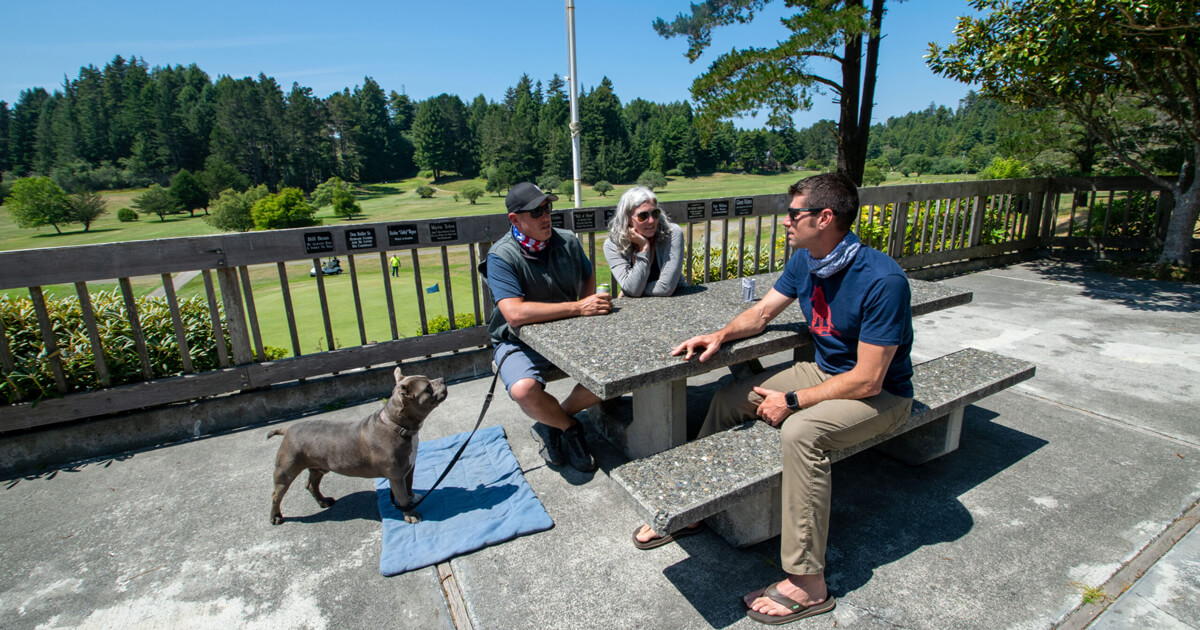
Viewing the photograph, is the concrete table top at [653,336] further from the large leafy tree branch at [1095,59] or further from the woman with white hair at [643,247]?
the large leafy tree branch at [1095,59]

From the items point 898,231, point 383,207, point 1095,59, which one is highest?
point 1095,59

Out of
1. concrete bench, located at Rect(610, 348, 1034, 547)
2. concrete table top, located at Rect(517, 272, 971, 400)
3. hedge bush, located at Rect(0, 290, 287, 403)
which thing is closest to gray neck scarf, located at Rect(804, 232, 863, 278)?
concrete table top, located at Rect(517, 272, 971, 400)

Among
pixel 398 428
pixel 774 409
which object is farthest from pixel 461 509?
pixel 774 409

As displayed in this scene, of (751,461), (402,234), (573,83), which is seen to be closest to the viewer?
(751,461)

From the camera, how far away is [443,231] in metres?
4.43

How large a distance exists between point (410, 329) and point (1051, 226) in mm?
11370

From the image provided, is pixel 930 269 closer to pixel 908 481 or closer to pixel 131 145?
pixel 908 481

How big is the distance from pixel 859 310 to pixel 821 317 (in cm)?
27

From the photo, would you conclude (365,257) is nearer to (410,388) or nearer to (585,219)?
(585,219)

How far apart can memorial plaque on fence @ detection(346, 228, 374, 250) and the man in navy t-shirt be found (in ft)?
8.84

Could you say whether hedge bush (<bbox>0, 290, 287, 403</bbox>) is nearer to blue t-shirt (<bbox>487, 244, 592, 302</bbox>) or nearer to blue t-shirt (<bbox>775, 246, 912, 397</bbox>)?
blue t-shirt (<bbox>487, 244, 592, 302</bbox>)

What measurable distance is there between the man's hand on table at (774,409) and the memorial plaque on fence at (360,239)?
3.05 meters

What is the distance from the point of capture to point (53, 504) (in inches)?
122

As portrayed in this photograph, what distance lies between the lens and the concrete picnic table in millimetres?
2436
